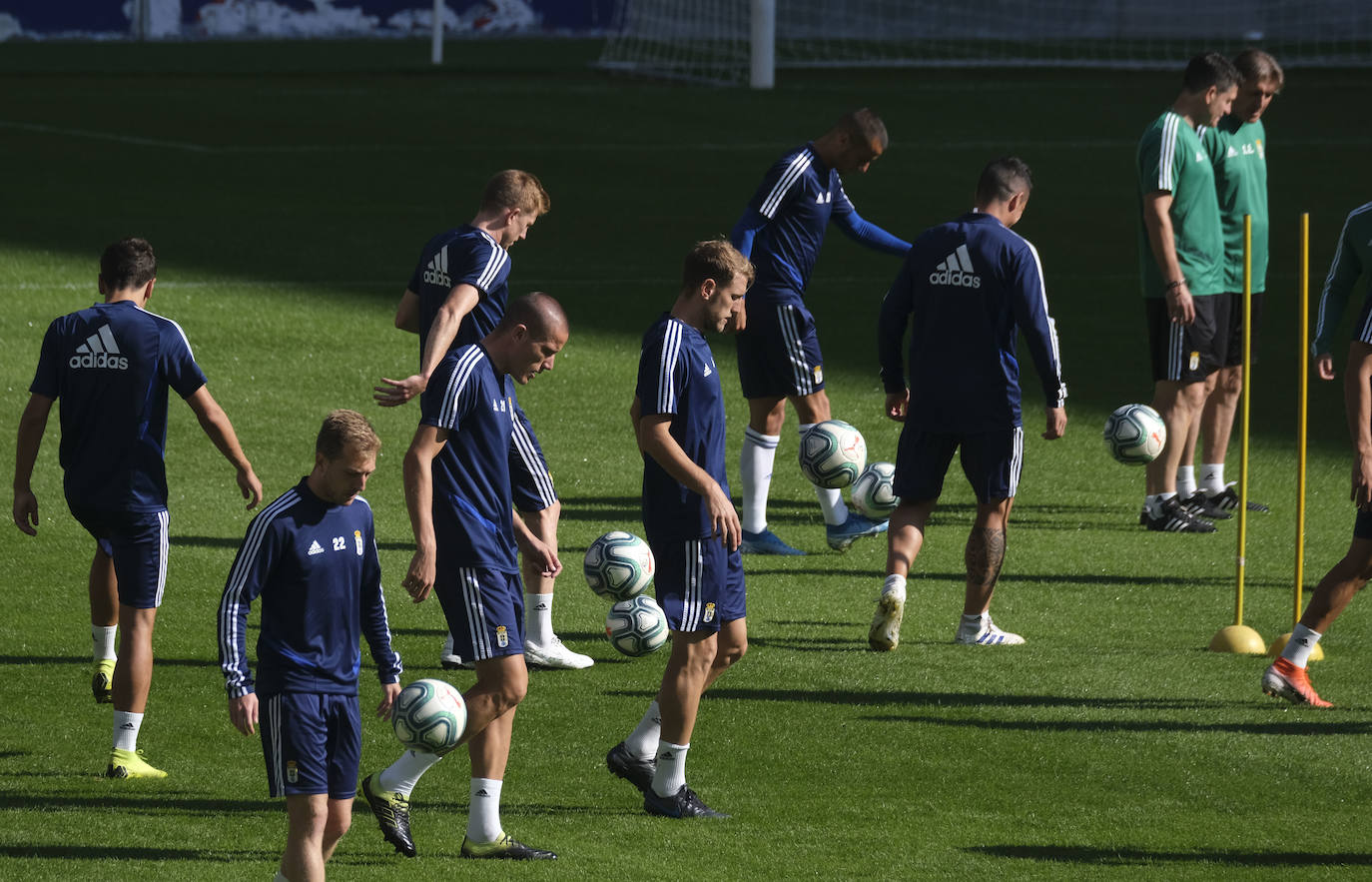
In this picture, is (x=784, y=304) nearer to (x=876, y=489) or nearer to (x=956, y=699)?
(x=876, y=489)

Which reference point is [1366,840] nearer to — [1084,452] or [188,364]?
[188,364]

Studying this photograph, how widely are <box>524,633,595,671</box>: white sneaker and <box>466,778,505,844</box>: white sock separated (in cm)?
228

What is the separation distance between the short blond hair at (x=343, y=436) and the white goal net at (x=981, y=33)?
27.8 meters

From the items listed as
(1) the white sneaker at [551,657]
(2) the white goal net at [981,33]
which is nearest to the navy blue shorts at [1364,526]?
(1) the white sneaker at [551,657]

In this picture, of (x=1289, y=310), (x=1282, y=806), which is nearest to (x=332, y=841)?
(x=1282, y=806)

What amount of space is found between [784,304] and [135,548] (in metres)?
4.50

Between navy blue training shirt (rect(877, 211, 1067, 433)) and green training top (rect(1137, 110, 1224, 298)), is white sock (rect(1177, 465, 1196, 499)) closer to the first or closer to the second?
green training top (rect(1137, 110, 1224, 298))

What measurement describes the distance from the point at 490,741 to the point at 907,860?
141 centimetres

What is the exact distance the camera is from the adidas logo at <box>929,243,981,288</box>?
27.8 ft

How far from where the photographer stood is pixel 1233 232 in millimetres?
11445

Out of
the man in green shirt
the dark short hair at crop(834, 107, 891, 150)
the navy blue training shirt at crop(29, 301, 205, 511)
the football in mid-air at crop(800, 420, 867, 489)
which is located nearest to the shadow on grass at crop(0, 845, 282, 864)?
the navy blue training shirt at crop(29, 301, 205, 511)

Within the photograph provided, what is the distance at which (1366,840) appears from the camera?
6.46 metres

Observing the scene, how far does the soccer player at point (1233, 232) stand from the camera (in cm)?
1116

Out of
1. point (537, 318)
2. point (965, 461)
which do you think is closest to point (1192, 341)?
point (965, 461)
